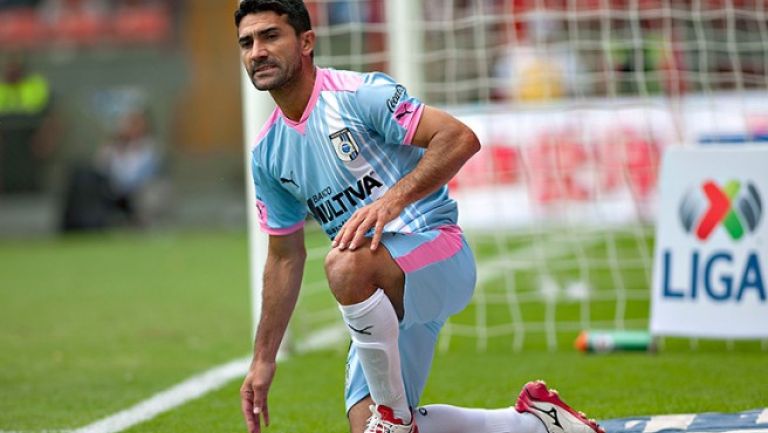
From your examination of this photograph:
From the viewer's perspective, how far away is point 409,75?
8094 mm

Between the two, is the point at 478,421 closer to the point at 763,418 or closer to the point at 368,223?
the point at 368,223

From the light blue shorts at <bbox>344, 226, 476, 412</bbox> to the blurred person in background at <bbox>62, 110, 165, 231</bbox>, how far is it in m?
14.6

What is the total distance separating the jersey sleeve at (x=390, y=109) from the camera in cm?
455

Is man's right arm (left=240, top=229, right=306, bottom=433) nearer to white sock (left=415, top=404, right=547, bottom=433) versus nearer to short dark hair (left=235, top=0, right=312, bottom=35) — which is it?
white sock (left=415, top=404, right=547, bottom=433)

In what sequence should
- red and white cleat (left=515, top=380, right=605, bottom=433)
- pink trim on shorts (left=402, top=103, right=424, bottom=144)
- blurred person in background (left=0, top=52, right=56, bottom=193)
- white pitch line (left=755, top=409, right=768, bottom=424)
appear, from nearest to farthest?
pink trim on shorts (left=402, top=103, right=424, bottom=144), red and white cleat (left=515, top=380, right=605, bottom=433), white pitch line (left=755, top=409, right=768, bottom=424), blurred person in background (left=0, top=52, right=56, bottom=193)

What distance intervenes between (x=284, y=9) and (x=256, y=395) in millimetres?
1290

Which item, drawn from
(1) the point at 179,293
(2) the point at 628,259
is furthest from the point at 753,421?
(1) the point at 179,293

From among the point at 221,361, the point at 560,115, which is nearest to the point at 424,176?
the point at 221,361

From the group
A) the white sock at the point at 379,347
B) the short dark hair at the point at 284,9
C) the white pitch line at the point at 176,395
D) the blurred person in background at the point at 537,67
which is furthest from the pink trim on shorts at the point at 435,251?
the blurred person in background at the point at 537,67

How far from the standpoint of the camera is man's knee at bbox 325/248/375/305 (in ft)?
14.4

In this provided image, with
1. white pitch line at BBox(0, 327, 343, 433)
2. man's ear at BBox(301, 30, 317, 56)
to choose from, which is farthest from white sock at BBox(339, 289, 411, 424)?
white pitch line at BBox(0, 327, 343, 433)

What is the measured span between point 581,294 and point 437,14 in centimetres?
217

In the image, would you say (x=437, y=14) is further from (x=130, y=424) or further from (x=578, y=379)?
(x=130, y=424)

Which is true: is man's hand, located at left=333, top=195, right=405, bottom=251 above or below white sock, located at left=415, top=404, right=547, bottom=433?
above
